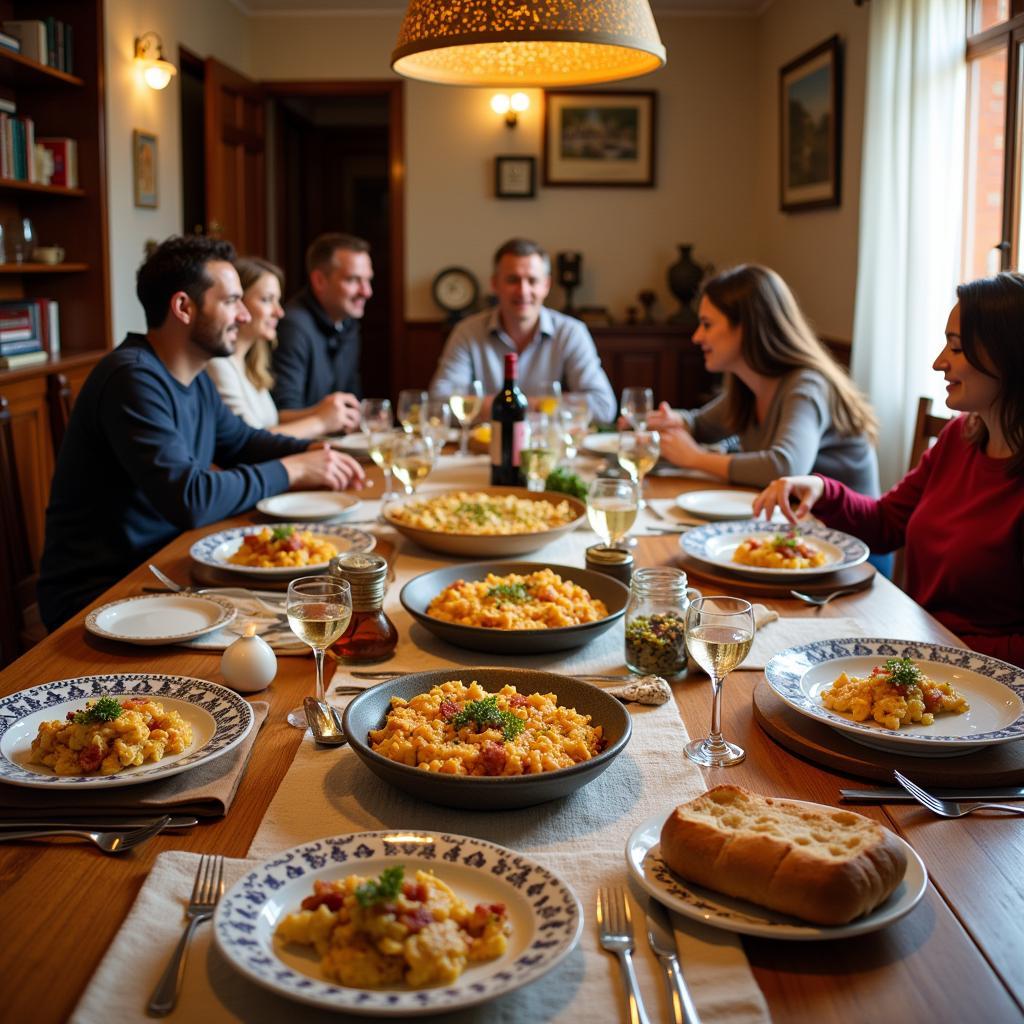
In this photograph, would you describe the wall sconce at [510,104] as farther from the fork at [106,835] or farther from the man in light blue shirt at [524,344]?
the fork at [106,835]

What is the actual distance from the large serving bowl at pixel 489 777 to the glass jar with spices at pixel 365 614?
207mm

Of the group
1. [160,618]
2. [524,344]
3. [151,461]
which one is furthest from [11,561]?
[524,344]

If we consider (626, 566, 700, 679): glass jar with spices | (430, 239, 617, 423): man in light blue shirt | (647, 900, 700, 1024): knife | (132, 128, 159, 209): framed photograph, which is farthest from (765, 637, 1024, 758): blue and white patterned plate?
(132, 128, 159, 209): framed photograph

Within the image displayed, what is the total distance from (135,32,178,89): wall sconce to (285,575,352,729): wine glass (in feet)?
14.6

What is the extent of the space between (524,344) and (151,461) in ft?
8.02

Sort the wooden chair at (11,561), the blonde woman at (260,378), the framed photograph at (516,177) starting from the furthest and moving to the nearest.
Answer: the framed photograph at (516,177) → the blonde woman at (260,378) → the wooden chair at (11,561)

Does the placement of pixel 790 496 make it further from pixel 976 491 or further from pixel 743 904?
pixel 743 904

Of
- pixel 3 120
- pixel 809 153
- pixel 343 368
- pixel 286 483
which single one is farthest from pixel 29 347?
pixel 809 153

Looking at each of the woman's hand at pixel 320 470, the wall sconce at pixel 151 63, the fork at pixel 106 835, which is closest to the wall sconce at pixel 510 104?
the wall sconce at pixel 151 63

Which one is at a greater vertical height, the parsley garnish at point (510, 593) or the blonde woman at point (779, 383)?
the blonde woman at point (779, 383)

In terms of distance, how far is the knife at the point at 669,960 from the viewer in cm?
78

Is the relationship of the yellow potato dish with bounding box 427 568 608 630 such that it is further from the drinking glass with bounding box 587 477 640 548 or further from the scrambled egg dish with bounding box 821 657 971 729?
the scrambled egg dish with bounding box 821 657 971 729

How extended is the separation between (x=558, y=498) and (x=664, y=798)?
1.21m

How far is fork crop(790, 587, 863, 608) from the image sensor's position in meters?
1.74
